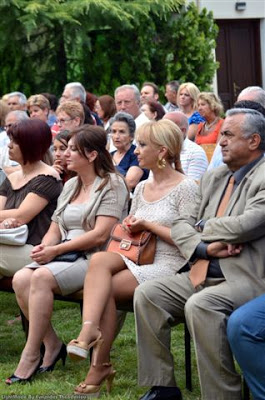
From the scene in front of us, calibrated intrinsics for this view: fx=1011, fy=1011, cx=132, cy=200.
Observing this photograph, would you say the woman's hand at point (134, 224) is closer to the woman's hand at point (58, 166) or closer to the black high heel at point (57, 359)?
the black high heel at point (57, 359)

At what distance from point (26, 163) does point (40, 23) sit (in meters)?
8.46

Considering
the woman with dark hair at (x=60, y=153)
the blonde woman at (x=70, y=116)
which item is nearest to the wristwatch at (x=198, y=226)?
the woman with dark hair at (x=60, y=153)

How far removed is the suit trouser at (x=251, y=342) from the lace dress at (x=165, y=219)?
90 cm

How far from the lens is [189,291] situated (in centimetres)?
575

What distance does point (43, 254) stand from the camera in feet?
21.2

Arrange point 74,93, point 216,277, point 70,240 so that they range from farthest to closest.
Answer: point 74,93
point 70,240
point 216,277

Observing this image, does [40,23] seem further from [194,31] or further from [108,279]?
[108,279]

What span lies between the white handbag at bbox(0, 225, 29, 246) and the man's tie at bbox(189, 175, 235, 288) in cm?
158

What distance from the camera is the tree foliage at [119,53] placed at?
1633 centimetres

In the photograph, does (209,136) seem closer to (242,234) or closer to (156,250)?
(156,250)

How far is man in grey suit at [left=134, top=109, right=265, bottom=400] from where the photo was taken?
5332 millimetres

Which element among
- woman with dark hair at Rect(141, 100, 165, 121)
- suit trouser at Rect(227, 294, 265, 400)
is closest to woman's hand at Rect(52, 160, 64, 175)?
woman with dark hair at Rect(141, 100, 165, 121)

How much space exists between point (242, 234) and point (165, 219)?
831 millimetres

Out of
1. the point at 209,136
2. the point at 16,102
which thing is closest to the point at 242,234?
the point at 209,136
